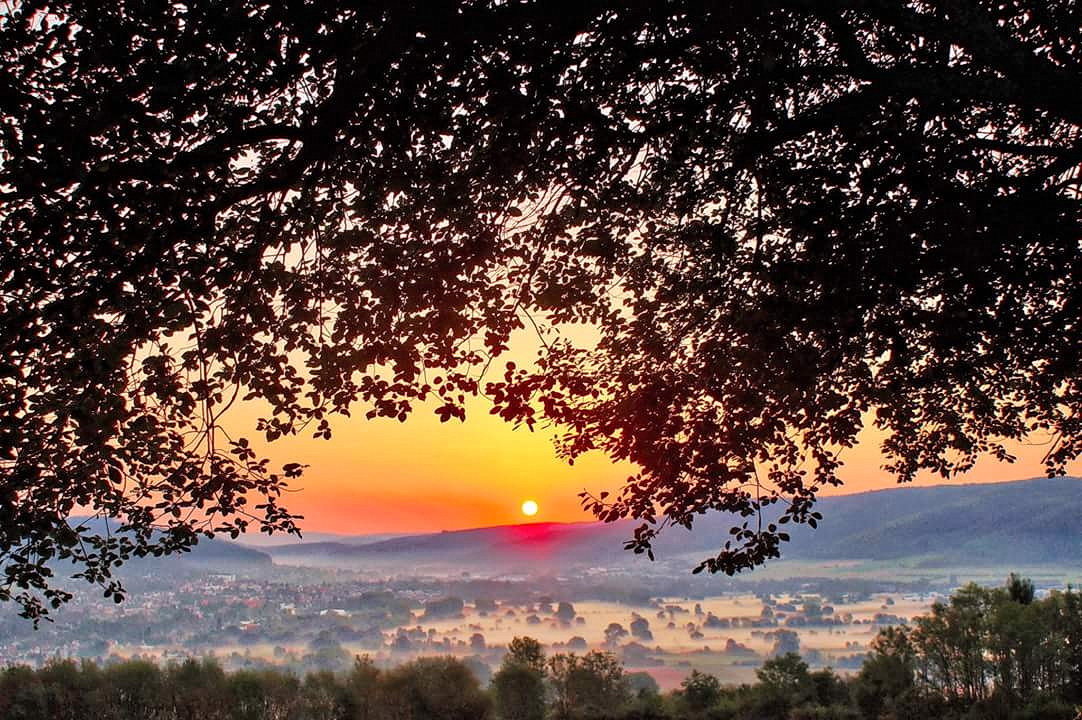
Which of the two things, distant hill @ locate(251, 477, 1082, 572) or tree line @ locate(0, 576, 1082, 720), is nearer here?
tree line @ locate(0, 576, 1082, 720)

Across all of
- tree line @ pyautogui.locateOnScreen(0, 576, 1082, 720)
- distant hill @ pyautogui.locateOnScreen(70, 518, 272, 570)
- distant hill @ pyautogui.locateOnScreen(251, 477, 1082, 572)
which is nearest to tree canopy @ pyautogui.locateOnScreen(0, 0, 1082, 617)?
tree line @ pyautogui.locateOnScreen(0, 576, 1082, 720)

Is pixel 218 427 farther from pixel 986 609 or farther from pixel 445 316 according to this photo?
pixel 986 609

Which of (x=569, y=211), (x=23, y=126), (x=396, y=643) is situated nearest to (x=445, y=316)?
(x=569, y=211)

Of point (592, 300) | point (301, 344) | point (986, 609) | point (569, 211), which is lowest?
point (986, 609)

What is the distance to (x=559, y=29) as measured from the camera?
18.4ft

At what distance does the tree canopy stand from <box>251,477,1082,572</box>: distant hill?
865 inches

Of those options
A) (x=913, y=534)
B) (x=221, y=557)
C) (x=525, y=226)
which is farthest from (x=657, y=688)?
(x=221, y=557)

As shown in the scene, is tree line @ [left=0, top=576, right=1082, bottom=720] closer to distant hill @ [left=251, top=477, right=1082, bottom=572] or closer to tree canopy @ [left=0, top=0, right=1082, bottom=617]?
tree canopy @ [left=0, top=0, right=1082, bottom=617]

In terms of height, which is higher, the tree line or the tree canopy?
the tree canopy

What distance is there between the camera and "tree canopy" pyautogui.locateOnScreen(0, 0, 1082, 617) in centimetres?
518

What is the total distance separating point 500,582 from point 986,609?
2661cm

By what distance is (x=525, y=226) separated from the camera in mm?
7246

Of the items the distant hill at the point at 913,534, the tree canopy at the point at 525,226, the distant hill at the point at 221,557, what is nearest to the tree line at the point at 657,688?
the tree canopy at the point at 525,226

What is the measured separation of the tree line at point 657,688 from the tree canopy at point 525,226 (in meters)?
8.25
